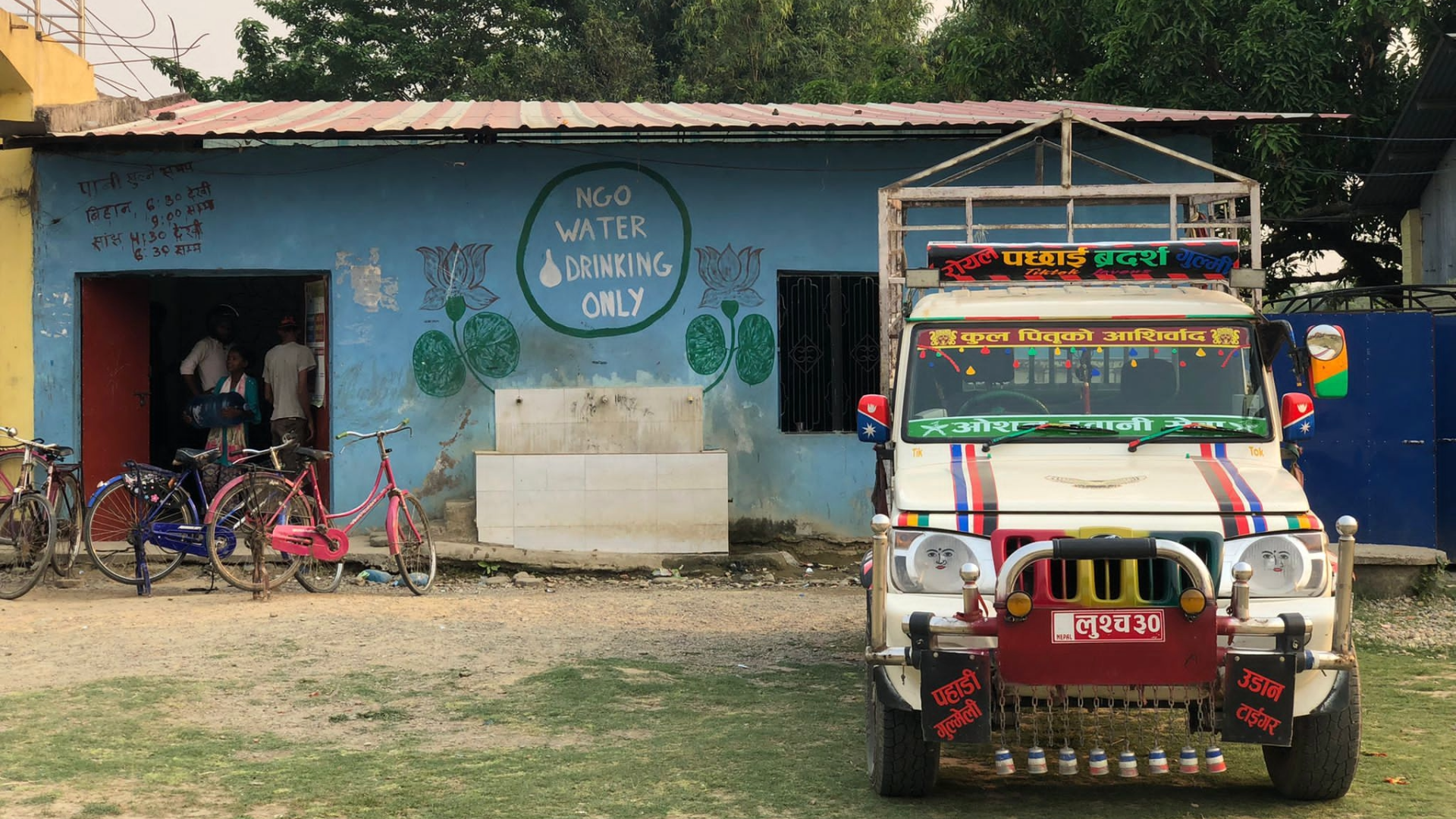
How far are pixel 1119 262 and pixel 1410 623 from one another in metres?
4.10

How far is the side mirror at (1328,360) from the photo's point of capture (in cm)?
602

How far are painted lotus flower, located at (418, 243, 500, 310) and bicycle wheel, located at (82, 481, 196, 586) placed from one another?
9.99 feet

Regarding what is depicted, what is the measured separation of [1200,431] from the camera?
5801mm

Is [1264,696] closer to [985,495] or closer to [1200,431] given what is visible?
[985,495]

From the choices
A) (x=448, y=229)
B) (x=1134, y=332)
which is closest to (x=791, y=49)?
(x=448, y=229)

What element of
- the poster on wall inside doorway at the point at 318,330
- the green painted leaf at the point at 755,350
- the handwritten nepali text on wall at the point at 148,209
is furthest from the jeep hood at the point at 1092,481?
the handwritten nepali text on wall at the point at 148,209

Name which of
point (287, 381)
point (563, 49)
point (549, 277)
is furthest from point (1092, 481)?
point (563, 49)

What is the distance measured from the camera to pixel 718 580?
11.7 metres

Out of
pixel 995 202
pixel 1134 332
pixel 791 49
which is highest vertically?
pixel 791 49

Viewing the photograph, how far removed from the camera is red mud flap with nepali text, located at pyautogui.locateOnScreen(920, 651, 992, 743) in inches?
185

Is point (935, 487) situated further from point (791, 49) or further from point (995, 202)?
point (791, 49)

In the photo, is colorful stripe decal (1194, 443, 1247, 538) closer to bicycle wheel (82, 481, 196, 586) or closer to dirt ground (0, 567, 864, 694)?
dirt ground (0, 567, 864, 694)

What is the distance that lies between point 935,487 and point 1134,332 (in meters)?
1.33

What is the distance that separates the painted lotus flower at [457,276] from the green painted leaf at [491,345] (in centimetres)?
14
